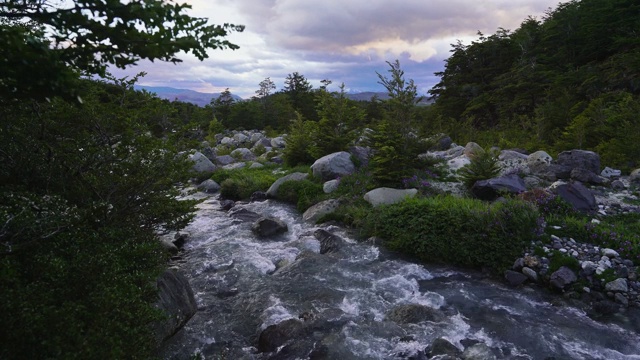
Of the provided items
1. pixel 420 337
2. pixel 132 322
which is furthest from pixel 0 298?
pixel 420 337

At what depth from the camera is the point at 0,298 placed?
119 inches

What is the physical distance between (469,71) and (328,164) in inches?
1071

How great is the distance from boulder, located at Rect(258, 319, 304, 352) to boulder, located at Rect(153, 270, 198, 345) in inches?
64.1

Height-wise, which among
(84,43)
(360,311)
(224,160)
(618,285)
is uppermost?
(84,43)

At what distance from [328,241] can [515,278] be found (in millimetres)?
5210

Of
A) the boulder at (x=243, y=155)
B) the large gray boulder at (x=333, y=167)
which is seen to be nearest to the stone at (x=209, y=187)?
the large gray boulder at (x=333, y=167)

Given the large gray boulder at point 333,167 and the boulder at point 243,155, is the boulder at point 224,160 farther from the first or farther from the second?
the large gray boulder at point 333,167

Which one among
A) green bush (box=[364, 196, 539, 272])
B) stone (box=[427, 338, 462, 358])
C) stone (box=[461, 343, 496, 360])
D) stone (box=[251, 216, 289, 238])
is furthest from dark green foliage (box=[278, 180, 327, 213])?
stone (box=[461, 343, 496, 360])

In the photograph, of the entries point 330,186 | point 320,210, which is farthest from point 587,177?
point 320,210

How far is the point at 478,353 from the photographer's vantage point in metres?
5.92

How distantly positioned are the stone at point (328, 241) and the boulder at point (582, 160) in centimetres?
1084

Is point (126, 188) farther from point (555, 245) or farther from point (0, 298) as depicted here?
point (555, 245)

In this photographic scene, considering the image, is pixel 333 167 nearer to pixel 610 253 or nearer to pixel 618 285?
pixel 610 253

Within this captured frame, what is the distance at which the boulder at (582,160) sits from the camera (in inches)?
553
